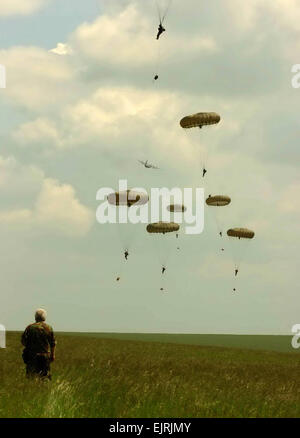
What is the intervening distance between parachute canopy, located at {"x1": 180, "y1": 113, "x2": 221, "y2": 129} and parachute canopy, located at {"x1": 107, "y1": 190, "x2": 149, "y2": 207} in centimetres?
601

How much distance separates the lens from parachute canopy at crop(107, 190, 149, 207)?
3901 cm

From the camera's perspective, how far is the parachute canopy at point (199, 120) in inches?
1356

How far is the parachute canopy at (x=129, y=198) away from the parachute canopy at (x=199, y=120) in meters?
6.01

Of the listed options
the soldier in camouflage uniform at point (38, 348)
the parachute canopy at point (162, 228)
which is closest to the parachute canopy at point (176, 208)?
the parachute canopy at point (162, 228)

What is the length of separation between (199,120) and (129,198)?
736 centimetres

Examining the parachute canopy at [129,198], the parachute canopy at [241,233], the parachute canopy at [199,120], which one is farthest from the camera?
the parachute canopy at [241,233]

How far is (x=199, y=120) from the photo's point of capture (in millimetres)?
34500

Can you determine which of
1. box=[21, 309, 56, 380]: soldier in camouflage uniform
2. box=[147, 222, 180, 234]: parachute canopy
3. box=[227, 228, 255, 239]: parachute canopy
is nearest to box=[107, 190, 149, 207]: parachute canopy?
box=[147, 222, 180, 234]: parachute canopy

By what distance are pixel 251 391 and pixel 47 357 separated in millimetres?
4961

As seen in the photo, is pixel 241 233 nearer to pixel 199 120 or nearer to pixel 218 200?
pixel 218 200

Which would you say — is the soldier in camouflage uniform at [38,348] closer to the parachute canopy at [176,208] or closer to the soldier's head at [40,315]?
the soldier's head at [40,315]

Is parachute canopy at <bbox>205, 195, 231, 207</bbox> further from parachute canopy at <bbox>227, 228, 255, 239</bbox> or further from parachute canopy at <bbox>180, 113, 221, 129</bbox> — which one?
parachute canopy at <bbox>180, 113, 221, 129</bbox>

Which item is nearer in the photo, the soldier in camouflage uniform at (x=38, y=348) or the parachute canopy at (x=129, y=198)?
the soldier in camouflage uniform at (x=38, y=348)
